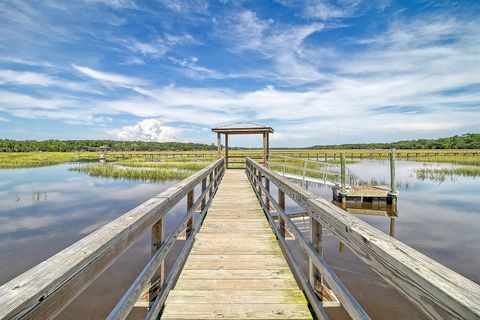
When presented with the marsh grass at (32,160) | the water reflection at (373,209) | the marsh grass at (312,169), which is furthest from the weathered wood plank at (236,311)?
the marsh grass at (32,160)

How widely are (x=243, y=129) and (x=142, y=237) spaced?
777 cm

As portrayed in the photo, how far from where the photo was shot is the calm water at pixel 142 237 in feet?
14.9

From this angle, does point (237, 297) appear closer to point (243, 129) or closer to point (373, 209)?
point (373, 209)

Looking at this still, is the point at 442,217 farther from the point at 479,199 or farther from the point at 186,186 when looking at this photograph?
the point at 186,186

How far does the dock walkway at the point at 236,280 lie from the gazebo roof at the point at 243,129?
357 inches

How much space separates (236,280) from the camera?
278 centimetres

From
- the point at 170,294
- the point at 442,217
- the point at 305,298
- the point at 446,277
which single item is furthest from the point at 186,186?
the point at 442,217

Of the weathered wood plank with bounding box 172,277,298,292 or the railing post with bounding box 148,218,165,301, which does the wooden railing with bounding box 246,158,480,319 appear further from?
the railing post with bounding box 148,218,165,301

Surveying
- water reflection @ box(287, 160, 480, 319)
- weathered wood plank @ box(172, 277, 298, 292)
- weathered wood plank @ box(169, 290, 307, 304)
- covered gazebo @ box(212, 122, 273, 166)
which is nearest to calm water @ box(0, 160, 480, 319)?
water reflection @ box(287, 160, 480, 319)

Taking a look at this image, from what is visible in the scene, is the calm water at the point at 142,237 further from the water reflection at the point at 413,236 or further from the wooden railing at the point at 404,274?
the wooden railing at the point at 404,274

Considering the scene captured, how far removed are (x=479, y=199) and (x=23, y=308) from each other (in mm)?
17260

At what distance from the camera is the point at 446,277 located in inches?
35.8

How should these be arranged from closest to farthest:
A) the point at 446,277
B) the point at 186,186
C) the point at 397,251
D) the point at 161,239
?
the point at 446,277 < the point at 397,251 < the point at 161,239 < the point at 186,186

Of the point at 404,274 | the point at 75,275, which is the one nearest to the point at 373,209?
the point at 404,274
